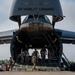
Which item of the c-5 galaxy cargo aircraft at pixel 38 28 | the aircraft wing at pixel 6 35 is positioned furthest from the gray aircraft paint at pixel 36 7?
the aircraft wing at pixel 6 35

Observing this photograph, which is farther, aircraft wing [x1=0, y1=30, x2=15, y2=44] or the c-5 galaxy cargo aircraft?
aircraft wing [x1=0, y1=30, x2=15, y2=44]

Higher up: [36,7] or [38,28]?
[36,7]

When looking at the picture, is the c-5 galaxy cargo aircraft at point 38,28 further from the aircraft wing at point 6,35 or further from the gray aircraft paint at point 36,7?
the aircraft wing at point 6,35

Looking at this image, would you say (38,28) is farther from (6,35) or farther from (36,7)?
(6,35)

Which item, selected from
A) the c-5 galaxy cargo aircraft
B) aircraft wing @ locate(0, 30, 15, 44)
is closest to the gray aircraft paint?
the c-5 galaxy cargo aircraft

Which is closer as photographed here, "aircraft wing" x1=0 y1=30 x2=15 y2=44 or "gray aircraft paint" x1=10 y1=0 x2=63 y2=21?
"gray aircraft paint" x1=10 y1=0 x2=63 y2=21

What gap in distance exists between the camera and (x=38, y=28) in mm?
16906

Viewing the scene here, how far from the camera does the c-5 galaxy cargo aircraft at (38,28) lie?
1537cm

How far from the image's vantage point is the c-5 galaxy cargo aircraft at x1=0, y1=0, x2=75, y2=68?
1537 centimetres

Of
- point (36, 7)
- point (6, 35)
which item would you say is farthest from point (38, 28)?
point (6, 35)

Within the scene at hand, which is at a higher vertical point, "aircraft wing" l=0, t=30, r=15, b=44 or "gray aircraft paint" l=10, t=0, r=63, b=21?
"gray aircraft paint" l=10, t=0, r=63, b=21

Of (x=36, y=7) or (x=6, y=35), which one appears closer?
(x=36, y=7)

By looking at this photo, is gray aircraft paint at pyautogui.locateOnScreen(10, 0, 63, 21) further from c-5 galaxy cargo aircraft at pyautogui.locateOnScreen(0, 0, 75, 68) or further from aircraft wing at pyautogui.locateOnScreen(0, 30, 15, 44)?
aircraft wing at pyautogui.locateOnScreen(0, 30, 15, 44)

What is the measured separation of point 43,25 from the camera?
16781 mm
